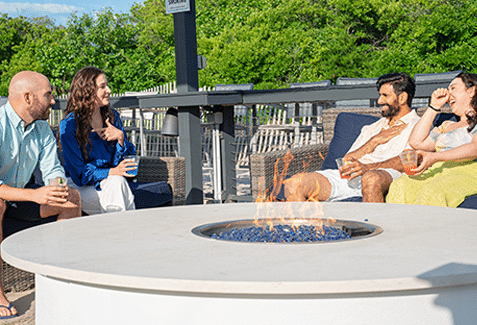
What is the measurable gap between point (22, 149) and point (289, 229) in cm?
154

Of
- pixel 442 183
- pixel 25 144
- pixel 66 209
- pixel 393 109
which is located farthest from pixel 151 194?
pixel 442 183

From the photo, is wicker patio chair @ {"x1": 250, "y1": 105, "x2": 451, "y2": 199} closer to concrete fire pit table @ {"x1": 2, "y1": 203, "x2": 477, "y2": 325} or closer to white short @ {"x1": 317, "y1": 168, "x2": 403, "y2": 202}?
white short @ {"x1": 317, "y1": 168, "x2": 403, "y2": 202}

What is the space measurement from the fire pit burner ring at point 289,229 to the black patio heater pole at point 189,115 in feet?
6.78

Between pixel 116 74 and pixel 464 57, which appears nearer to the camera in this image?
pixel 464 57

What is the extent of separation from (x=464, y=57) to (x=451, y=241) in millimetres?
11381

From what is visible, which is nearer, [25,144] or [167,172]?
[25,144]

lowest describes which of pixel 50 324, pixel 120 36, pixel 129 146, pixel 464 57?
pixel 50 324

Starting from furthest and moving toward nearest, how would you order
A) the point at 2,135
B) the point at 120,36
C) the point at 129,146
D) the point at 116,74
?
the point at 120,36, the point at 116,74, the point at 129,146, the point at 2,135

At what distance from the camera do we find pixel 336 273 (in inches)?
53.6

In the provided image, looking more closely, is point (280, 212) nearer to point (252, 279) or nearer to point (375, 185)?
point (375, 185)

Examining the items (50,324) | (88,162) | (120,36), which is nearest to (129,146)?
(88,162)

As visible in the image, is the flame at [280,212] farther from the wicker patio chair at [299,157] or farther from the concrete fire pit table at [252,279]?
the concrete fire pit table at [252,279]

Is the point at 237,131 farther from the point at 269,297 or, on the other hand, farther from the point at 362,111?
the point at 269,297

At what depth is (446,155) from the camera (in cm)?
303
